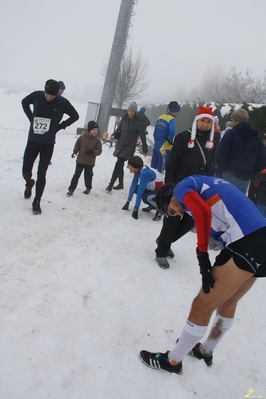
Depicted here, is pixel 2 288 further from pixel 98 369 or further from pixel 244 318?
pixel 244 318

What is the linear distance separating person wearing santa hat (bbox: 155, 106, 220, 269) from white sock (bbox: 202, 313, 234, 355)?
139 cm

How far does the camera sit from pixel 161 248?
3.60 metres

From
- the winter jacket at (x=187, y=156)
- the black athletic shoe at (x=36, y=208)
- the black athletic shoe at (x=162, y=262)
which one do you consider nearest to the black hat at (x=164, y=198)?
the winter jacket at (x=187, y=156)

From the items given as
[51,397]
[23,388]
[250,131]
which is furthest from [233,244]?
[250,131]

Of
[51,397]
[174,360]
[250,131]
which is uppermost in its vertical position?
[250,131]

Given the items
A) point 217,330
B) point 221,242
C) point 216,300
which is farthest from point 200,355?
point 221,242

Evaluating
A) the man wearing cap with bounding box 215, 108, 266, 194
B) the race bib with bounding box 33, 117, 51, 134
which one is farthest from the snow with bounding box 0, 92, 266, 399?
the man wearing cap with bounding box 215, 108, 266, 194

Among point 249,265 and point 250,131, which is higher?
point 250,131

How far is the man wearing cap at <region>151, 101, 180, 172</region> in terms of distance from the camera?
5.68m

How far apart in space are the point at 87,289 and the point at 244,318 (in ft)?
5.82

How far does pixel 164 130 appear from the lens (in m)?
5.79

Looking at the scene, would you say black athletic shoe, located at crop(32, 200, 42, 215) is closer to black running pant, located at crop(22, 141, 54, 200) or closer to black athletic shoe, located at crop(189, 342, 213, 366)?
black running pant, located at crop(22, 141, 54, 200)

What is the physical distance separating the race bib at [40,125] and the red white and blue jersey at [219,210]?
292 centimetres

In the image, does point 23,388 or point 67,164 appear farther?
point 67,164
